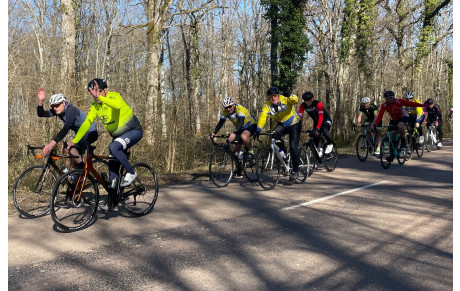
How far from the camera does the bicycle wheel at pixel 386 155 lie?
11773 mm

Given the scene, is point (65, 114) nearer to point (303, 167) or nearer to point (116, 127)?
point (116, 127)

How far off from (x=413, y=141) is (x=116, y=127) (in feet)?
38.5

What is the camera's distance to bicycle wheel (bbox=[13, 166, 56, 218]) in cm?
668

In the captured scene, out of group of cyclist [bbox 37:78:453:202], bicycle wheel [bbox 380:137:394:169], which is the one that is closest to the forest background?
group of cyclist [bbox 37:78:453:202]

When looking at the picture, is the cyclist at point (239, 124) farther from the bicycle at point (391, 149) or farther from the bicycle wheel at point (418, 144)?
the bicycle wheel at point (418, 144)

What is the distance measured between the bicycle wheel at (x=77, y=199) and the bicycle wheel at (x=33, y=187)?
0.78 metres

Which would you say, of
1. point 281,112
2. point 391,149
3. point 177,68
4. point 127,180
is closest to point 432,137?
point 391,149

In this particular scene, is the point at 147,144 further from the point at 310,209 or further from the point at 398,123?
the point at 398,123

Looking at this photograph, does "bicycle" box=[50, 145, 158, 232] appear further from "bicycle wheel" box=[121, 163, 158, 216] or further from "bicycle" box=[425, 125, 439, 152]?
"bicycle" box=[425, 125, 439, 152]

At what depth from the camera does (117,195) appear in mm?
6398

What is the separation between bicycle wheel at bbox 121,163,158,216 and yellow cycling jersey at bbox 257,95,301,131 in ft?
10.2

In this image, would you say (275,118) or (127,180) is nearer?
(127,180)

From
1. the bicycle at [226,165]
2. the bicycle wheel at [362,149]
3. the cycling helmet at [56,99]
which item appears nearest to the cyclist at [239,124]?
the bicycle at [226,165]

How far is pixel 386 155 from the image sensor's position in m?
11.8
